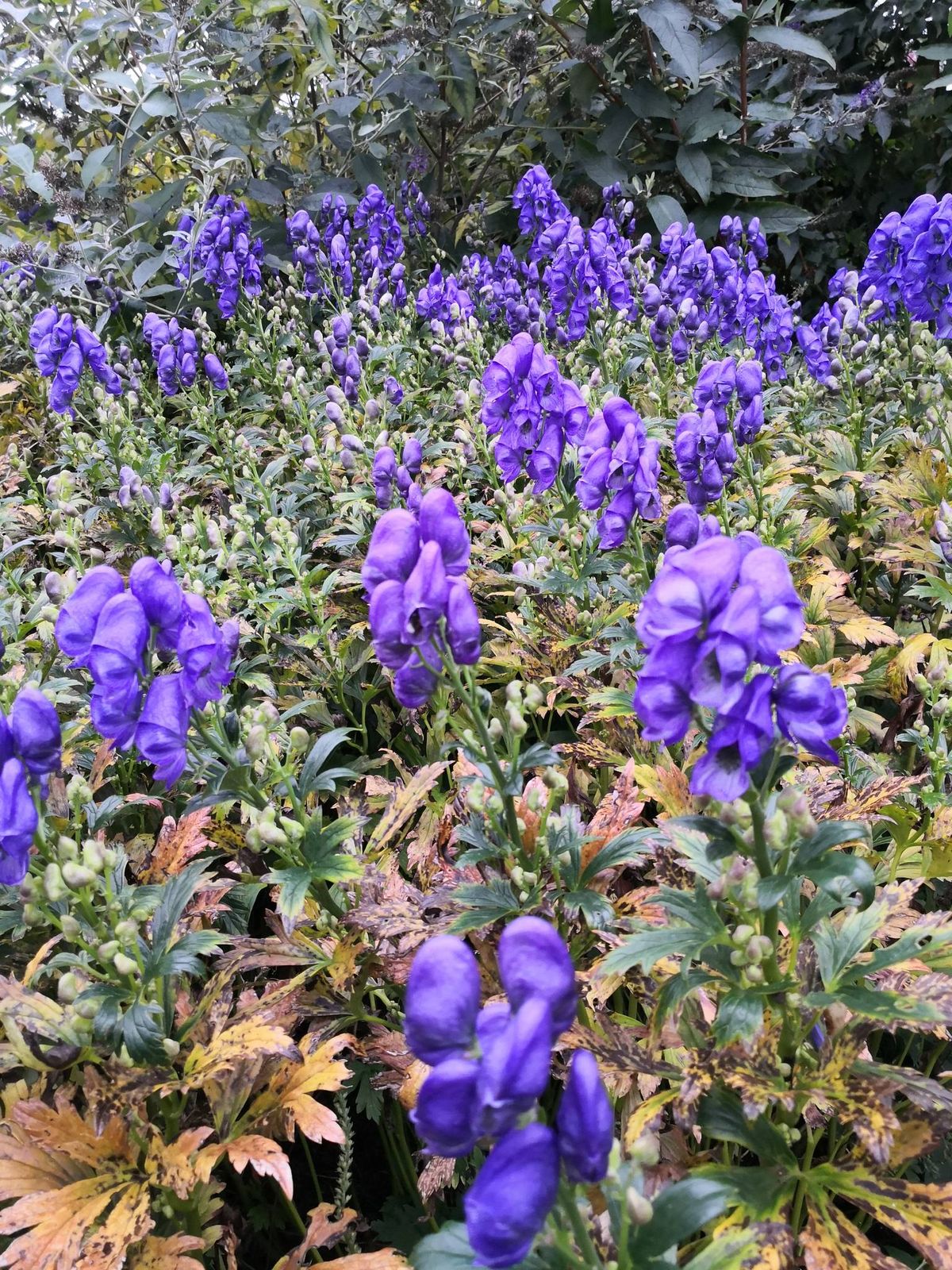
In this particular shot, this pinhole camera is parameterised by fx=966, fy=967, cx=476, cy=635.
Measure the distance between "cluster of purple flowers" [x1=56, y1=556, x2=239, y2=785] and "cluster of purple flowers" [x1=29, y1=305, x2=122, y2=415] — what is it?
252cm

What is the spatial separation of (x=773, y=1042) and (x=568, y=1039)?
0.90 ft

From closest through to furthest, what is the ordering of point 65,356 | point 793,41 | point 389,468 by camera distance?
point 389,468 < point 65,356 < point 793,41

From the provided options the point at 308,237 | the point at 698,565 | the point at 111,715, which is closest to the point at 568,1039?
the point at 698,565

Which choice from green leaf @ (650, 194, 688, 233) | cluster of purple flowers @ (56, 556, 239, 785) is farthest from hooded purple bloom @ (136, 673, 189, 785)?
green leaf @ (650, 194, 688, 233)

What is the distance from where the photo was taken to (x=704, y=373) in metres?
2.54

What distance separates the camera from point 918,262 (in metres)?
3.23

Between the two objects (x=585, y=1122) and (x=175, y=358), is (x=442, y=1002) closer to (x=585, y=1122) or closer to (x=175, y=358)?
(x=585, y=1122)

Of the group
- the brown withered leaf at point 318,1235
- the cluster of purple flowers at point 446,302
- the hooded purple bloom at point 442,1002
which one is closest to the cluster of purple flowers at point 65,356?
the cluster of purple flowers at point 446,302

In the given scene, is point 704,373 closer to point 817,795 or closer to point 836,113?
point 817,795

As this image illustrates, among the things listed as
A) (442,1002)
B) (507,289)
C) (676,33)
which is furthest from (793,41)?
(442,1002)

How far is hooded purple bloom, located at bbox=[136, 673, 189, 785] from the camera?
1.46m

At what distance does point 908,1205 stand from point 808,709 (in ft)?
2.09

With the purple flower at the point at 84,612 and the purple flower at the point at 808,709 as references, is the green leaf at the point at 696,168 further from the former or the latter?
the purple flower at the point at 808,709

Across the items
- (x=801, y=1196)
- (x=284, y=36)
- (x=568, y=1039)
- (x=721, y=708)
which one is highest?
(x=284, y=36)
